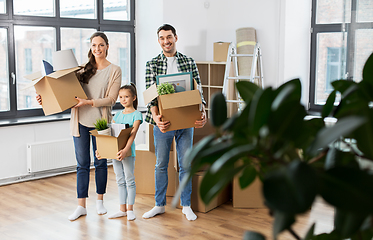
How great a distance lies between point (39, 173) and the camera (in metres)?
A: 4.50

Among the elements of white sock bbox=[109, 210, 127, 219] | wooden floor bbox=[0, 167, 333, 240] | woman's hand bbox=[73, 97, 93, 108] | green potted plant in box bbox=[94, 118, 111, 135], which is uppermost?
woman's hand bbox=[73, 97, 93, 108]

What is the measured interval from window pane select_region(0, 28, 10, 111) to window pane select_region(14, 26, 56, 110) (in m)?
0.12

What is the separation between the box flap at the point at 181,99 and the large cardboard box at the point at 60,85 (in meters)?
0.68

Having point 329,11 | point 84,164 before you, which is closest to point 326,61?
point 329,11

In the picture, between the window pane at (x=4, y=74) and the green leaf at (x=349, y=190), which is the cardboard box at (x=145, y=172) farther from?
the green leaf at (x=349, y=190)

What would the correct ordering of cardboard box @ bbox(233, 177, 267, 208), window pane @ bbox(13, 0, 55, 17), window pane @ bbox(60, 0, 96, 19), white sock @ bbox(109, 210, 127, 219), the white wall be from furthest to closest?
1. window pane @ bbox(60, 0, 96, 19)
2. window pane @ bbox(13, 0, 55, 17)
3. the white wall
4. cardboard box @ bbox(233, 177, 267, 208)
5. white sock @ bbox(109, 210, 127, 219)

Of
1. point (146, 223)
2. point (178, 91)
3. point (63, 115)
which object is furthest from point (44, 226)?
point (63, 115)

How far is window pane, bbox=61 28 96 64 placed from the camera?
5.07 meters

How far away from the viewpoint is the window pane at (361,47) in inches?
165

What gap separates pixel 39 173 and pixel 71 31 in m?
1.84

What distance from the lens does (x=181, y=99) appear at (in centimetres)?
295

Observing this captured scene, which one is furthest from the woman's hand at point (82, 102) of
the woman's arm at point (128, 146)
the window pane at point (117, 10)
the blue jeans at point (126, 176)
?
the window pane at point (117, 10)

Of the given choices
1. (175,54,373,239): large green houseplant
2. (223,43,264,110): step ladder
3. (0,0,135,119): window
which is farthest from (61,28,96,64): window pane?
(175,54,373,239): large green houseplant

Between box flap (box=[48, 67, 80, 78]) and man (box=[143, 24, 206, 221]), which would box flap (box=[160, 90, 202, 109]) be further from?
box flap (box=[48, 67, 80, 78])
